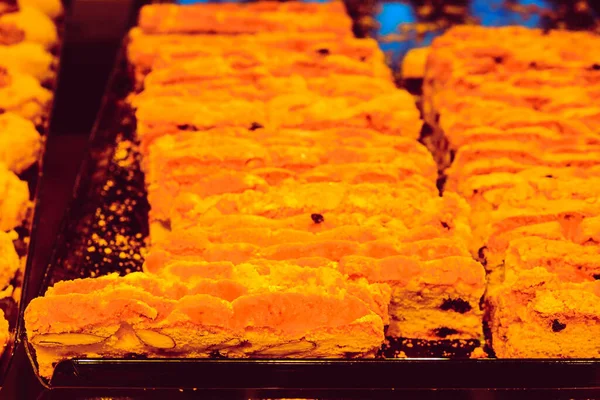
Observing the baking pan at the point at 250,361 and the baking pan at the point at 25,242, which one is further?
the baking pan at the point at 25,242

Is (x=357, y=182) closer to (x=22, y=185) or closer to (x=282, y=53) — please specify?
(x=282, y=53)

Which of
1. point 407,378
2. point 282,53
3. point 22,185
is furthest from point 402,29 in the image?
point 407,378

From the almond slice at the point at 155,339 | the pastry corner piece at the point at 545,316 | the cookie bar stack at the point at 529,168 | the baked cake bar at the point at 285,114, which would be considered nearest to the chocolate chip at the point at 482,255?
the cookie bar stack at the point at 529,168

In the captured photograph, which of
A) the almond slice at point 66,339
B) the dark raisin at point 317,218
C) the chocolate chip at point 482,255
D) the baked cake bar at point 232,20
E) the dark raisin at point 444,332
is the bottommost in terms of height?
the dark raisin at point 444,332

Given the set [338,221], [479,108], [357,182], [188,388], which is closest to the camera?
[188,388]

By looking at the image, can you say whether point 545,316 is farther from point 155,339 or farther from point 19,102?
point 19,102

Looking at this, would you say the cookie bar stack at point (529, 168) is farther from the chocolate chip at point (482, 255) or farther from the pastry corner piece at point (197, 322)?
the pastry corner piece at point (197, 322)

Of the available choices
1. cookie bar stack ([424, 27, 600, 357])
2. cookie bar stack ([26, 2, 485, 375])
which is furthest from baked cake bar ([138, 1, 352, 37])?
cookie bar stack ([424, 27, 600, 357])
